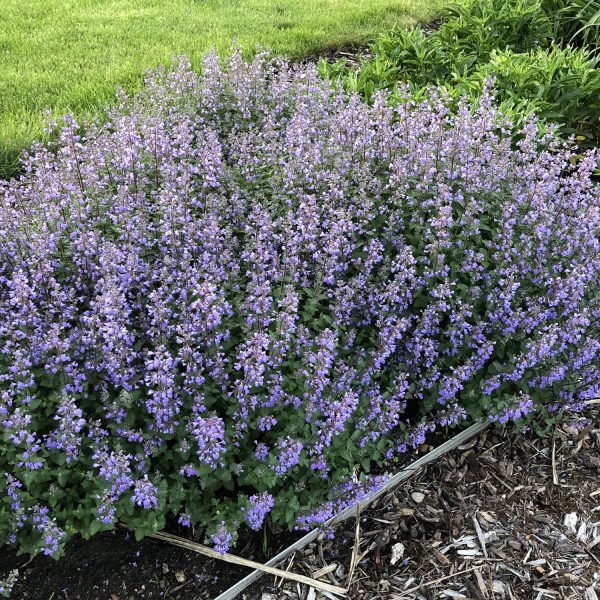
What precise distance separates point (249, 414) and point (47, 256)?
123 cm

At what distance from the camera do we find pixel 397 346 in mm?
3600

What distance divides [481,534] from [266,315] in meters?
1.50

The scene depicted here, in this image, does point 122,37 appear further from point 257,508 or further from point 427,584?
point 427,584

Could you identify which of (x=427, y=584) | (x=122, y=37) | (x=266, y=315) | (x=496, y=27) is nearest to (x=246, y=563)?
(x=427, y=584)

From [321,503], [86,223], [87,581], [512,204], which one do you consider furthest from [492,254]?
[87,581]

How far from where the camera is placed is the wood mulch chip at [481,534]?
3.04 metres

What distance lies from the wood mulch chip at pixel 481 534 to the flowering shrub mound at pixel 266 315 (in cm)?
29

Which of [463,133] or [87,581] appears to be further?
[463,133]

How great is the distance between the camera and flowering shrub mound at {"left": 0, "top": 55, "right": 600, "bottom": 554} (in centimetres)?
281

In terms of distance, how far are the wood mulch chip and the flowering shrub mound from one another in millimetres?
290

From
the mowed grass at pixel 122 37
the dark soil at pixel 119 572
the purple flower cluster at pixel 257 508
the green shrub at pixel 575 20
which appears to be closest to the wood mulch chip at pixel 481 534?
the dark soil at pixel 119 572

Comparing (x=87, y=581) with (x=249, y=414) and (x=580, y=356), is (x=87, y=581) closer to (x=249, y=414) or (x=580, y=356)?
(x=249, y=414)

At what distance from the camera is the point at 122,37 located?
303 inches

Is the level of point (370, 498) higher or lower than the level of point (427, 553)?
higher
